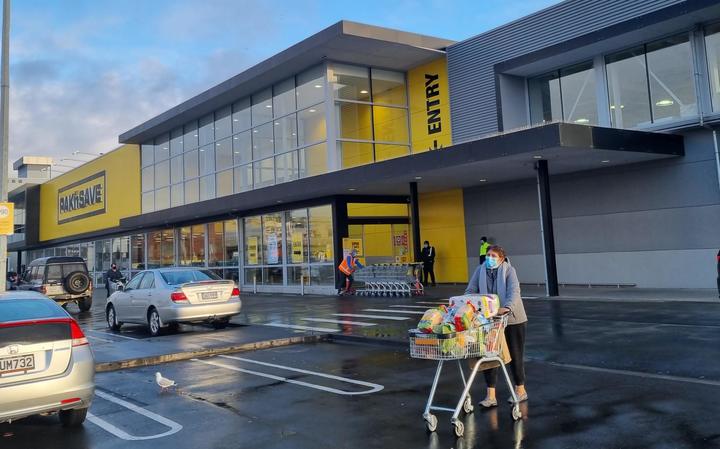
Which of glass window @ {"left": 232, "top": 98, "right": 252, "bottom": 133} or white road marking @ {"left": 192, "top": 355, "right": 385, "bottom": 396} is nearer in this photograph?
white road marking @ {"left": 192, "top": 355, "right": 385, "bottom": 396}

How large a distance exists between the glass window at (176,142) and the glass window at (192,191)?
2289 mm

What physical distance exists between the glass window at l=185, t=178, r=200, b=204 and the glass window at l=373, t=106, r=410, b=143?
11.9 meters

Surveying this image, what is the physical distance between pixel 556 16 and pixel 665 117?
16.1ft

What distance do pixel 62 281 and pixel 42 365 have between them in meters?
17.6

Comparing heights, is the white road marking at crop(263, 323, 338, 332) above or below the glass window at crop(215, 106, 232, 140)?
below

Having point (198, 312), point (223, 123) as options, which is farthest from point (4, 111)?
point (223, 123)

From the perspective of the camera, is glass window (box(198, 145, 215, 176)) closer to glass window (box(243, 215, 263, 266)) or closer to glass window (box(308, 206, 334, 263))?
glass window (box(243, 215, 263, 266))

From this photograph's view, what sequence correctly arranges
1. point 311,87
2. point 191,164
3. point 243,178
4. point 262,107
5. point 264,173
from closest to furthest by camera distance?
point 311,87
point 264,173
point 262,107
point 243,178
point 191,164

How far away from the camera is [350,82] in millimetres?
23266

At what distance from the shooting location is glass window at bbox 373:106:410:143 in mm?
23734

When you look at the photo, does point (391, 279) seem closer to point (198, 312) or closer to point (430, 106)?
point (430, 106)

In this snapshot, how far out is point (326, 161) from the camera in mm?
22656

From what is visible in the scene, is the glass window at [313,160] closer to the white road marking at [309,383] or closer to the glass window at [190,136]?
the glass window at [190,136]

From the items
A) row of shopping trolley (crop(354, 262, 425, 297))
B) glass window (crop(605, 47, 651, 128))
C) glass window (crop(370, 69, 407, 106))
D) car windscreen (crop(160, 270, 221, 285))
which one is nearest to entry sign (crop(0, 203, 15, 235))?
car windscreen (crop(160, 270, 221, 285))
